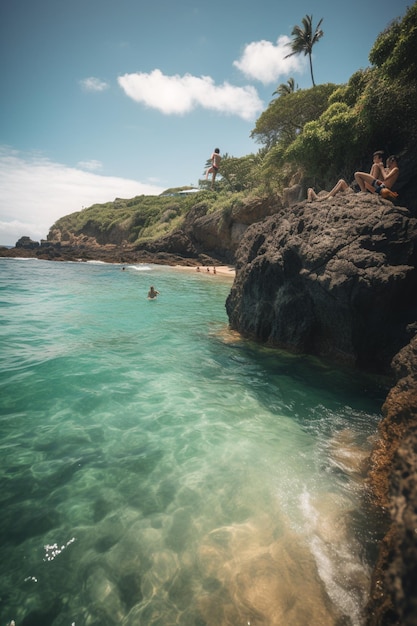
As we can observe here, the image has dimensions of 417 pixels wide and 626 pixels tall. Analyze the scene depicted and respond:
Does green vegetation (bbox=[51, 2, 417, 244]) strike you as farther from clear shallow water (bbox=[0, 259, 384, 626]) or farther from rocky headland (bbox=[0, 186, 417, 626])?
clear shallow water (bbox=[0, 259, 384, 626])

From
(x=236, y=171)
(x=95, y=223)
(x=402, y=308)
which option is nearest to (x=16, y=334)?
(x=402, y=308)

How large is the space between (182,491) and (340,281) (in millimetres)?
5343

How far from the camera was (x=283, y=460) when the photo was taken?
435 cm

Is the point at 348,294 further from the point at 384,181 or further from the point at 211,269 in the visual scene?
the point at 211,269

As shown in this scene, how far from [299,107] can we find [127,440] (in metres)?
34.0

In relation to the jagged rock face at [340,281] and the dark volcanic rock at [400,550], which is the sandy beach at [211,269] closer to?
the jagged rock face at [340,281]

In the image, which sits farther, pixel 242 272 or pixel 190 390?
pixel 242 272

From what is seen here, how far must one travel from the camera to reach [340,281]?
21.5 feet

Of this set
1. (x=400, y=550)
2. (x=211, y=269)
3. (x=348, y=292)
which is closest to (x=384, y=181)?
(x=348, y=292)

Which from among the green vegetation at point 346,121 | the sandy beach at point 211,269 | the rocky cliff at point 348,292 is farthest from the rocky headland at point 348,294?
the sandy beach at point 211,269

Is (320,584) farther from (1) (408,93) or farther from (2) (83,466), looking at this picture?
(1) (408,93)

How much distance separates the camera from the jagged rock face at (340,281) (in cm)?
629

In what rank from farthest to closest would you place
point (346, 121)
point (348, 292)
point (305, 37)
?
1. point (305, 37)
2. point (346, 121)
3. point (348, 292)

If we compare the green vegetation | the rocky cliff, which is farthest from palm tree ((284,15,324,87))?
the rocky cliff
